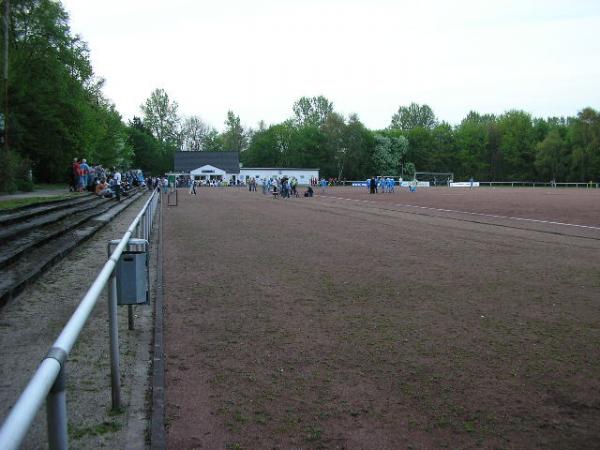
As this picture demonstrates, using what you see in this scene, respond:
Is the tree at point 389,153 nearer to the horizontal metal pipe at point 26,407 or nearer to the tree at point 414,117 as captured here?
the tree at point 414,117

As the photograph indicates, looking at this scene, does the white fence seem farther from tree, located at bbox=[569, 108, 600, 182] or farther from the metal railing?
the metal railing

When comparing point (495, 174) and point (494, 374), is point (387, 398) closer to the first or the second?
point (494, 374)

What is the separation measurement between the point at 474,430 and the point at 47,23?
43861 mm

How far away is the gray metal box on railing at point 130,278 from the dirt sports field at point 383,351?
2.03ft

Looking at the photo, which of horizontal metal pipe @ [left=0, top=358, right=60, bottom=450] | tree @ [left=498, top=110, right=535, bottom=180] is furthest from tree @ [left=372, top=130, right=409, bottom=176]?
horizontal metal pipe @ [left=0, top=358, right=60, bottom=450]

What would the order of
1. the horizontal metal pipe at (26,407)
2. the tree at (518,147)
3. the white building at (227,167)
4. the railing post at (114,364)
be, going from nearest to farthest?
the horizontal metal pipe at (26,407), the railing post at (114,364), the white building at (227,167), the tree at (518,147)

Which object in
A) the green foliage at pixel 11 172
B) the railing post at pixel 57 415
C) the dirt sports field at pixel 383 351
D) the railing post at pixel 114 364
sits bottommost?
the dirt sports field at pixel 383 351

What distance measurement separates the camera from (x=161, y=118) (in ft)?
379

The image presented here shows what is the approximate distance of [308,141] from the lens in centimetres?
11169

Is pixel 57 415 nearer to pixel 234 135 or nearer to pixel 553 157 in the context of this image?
pixel 553 157

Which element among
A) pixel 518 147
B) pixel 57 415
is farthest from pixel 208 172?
pixel 57 415

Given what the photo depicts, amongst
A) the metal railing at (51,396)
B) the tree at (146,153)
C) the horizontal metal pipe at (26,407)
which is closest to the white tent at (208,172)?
the tree at (146,153)

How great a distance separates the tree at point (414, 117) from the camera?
14225cm

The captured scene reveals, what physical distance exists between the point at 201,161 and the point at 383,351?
102 metres
